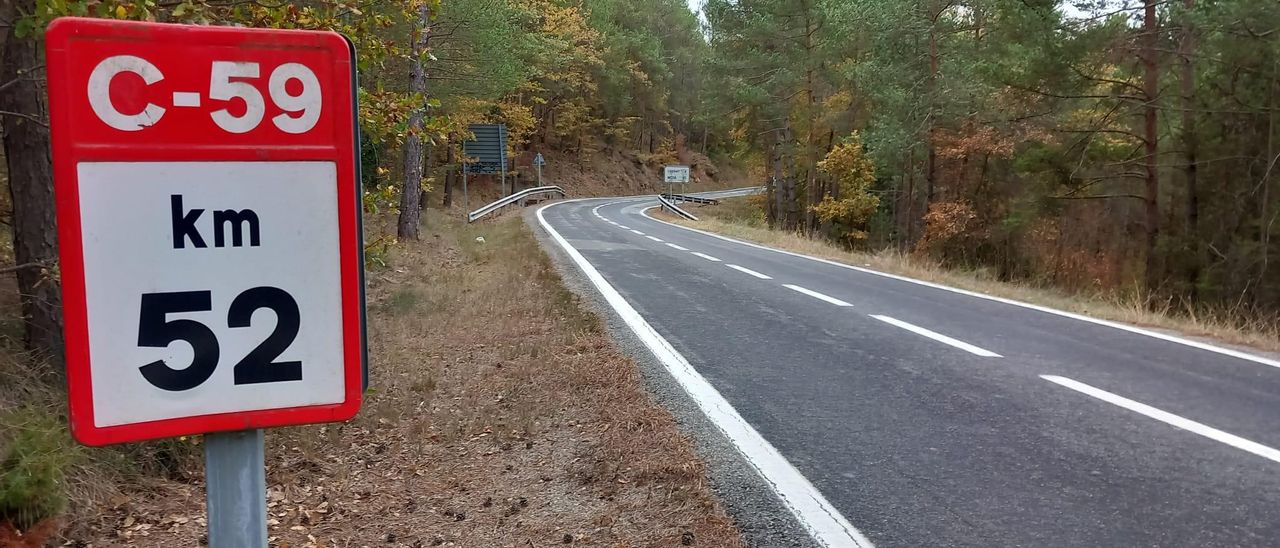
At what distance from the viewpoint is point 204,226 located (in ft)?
4.00

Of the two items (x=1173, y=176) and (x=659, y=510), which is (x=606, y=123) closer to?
(x=1173, y=176)

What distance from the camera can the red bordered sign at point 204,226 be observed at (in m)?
1.15

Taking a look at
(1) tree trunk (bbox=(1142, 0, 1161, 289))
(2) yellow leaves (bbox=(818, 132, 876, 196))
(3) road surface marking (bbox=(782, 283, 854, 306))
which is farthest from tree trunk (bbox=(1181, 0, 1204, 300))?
(2) yellow leaves (bbox=(818, 132, 876, 196))

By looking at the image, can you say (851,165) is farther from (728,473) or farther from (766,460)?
(728,473)

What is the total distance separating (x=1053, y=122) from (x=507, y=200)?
2488 cm

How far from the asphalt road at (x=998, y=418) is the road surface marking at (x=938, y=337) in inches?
1.1

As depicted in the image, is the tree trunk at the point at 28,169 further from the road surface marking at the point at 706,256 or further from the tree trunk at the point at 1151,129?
the tree trunk at the point at 1151,129

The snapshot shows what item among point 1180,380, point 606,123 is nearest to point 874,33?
point 1180,380

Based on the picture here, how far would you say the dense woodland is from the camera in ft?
46.3

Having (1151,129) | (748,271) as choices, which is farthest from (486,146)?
(1151,129)

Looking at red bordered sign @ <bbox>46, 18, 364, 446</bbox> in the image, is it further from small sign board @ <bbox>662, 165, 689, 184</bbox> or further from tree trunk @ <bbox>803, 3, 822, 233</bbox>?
small sign board @ <bbox>662, 165, 689, 184</bbox>

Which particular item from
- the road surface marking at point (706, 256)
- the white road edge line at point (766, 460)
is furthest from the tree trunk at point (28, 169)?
the road surface marking at point (706, 256)

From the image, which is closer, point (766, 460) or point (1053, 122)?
point (766, 460)

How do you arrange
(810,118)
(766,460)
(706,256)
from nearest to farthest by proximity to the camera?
(766,460) < (706,256) < (810,118)
